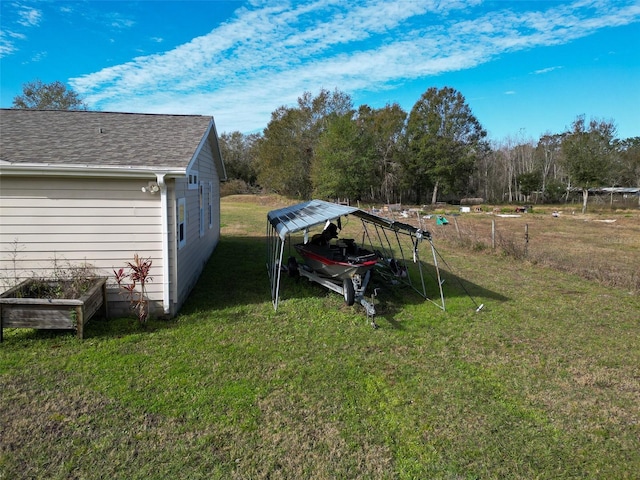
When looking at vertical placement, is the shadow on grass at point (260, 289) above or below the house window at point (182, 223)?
below

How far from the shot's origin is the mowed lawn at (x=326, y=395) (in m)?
3.35

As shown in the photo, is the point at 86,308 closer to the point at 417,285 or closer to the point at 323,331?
the point at 323,331

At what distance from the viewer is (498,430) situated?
3.84 metres

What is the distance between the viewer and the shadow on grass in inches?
298

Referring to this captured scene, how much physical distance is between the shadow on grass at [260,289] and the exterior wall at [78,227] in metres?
1.39

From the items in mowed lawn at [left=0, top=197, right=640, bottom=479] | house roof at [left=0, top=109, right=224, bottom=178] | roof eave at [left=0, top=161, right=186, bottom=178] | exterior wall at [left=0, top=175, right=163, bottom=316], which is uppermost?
house roof at [left=0, top=109, right=224, bottom=178]

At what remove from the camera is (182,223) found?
7219mm

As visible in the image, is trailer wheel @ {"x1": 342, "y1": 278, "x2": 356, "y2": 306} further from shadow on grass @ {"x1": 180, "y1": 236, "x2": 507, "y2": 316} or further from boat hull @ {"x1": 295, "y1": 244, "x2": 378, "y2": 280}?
shadow on grass @ {"x1": 180, "y1": 236, "x2": 507, "y2": 316}

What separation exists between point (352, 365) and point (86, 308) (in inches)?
146

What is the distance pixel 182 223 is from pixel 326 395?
4.36 metres

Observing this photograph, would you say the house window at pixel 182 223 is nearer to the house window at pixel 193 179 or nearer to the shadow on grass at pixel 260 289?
the house window at pixel 193 179

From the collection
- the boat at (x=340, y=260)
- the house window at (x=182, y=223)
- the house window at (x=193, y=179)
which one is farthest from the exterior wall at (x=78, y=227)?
the boat at (x=340, y=260)

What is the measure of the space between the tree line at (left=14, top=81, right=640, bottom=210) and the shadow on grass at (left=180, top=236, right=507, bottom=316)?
26132 millimetres

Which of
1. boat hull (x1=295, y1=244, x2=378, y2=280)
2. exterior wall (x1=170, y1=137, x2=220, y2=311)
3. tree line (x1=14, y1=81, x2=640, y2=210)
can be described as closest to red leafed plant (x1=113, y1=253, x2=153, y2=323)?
exterior wall (x1=170, y1=137, x2=220, y2=311)
